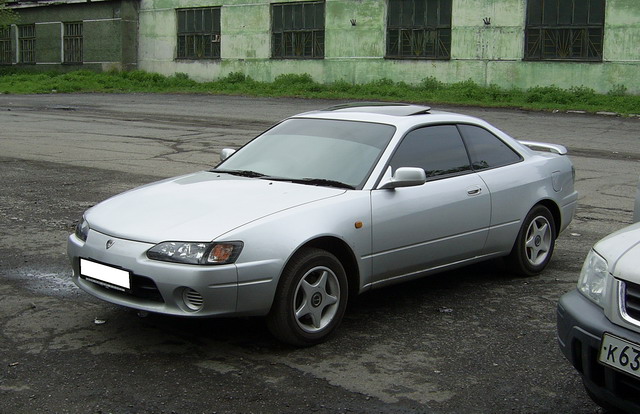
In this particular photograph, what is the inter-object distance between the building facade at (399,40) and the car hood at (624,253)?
985 inches

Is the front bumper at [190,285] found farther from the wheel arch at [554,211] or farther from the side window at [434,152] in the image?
the wheel arch at [554,211]

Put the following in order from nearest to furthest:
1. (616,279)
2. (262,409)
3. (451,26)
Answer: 1. (616,279)
2. (262,409)
3. (451,26)

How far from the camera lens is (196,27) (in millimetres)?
39438

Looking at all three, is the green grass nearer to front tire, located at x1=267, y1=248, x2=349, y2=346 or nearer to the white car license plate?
front tire, located at x1=267, y1=248, x2=349, y2=346

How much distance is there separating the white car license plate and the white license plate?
271cm

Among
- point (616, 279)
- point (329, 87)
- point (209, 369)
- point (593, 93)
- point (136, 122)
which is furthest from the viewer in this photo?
point (329, 87)

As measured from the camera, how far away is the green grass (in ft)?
89.8

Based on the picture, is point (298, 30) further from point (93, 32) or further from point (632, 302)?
point (632, 302)

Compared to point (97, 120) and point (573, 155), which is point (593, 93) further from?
point (97, 120)

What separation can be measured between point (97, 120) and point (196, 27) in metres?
18.3

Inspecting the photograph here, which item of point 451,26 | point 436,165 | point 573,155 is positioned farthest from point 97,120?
point 436,165

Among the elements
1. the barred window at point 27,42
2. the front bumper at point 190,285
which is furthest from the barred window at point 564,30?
the barred window at point 27,42

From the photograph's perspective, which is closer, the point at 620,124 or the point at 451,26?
the point at 620,124

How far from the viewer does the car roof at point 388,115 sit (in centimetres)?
655
